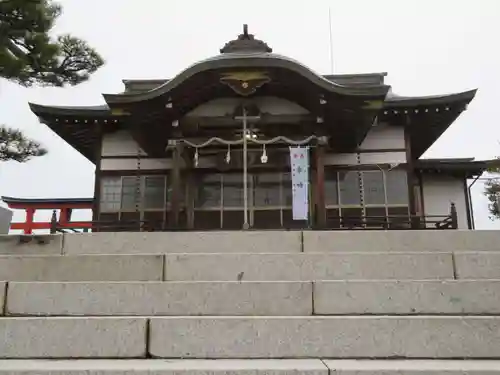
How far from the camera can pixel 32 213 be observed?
16.2m

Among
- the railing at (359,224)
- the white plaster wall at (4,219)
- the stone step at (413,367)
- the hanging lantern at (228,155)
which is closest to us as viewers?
the stone step at (413,367)

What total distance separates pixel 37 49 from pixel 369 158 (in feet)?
27.1

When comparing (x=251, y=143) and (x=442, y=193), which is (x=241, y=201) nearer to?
(x=251, y=143)

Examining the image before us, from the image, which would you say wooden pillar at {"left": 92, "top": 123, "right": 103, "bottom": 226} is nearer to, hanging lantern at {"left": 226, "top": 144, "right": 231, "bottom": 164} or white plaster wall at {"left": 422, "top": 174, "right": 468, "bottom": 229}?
hanging lantern at {"left": 226, "top": 144, "right": 231, "bottom": 164}

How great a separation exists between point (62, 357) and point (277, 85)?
9077 mm

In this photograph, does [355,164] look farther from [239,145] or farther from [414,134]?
[239,145]

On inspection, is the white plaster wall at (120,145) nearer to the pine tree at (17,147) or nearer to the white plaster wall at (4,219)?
the pine tree at (17,147)

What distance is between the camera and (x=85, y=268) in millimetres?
4934

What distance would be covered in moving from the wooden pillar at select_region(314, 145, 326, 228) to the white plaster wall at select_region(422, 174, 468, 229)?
460 cm

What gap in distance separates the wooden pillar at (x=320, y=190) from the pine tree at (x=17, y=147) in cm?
650

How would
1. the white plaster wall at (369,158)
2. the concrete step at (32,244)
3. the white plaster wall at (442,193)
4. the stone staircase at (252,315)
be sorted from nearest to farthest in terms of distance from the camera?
the stone staircase at (252,315), the concrete step at (32,244), the white plaster wall at (369,158), the white plaster wall at (442,193)

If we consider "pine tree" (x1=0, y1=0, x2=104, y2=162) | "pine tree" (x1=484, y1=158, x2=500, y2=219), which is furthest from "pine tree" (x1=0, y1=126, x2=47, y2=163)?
"pine tree" (x1=484, y1=158, x2=500, y2=219)

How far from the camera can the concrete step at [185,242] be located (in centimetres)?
570

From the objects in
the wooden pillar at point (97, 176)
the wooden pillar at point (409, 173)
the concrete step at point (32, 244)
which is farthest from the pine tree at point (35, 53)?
the wooden pillar at point (409, 173)
